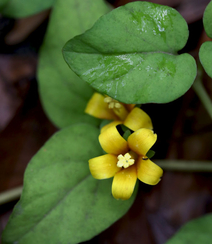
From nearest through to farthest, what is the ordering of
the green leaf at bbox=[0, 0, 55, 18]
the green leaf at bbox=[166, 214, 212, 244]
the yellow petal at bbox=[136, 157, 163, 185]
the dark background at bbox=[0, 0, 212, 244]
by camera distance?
the yellow petal at bbox=[136, 157, 163, 185] → the green leaf at bbox=[166, 214, 212, 244] → the green leaf at bbox=[0, 0, 55, 18] → the dark background at bbox=[0, 0, 212, 244]

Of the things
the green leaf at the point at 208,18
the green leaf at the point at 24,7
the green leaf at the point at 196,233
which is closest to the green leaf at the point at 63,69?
the green leaf at the point at 24,7

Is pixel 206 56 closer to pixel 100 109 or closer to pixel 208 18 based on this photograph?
pixel 208 18

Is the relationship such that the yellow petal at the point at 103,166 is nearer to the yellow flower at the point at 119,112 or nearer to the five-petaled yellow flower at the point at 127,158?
the five-petaled yellow flower at the point at 127,158

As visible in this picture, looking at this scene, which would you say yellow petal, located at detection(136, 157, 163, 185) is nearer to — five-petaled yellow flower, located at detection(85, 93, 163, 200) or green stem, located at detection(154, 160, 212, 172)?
five-petaled yellow flower, located at detection(85, 93, 163, 200)

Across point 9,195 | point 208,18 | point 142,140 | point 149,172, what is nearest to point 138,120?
point 142,140

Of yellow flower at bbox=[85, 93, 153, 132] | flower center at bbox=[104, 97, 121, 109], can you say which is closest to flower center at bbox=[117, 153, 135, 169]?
yellow flower at bbox=[85, 93, 153, 132]

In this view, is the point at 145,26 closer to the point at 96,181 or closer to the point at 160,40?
the point at 160,40
